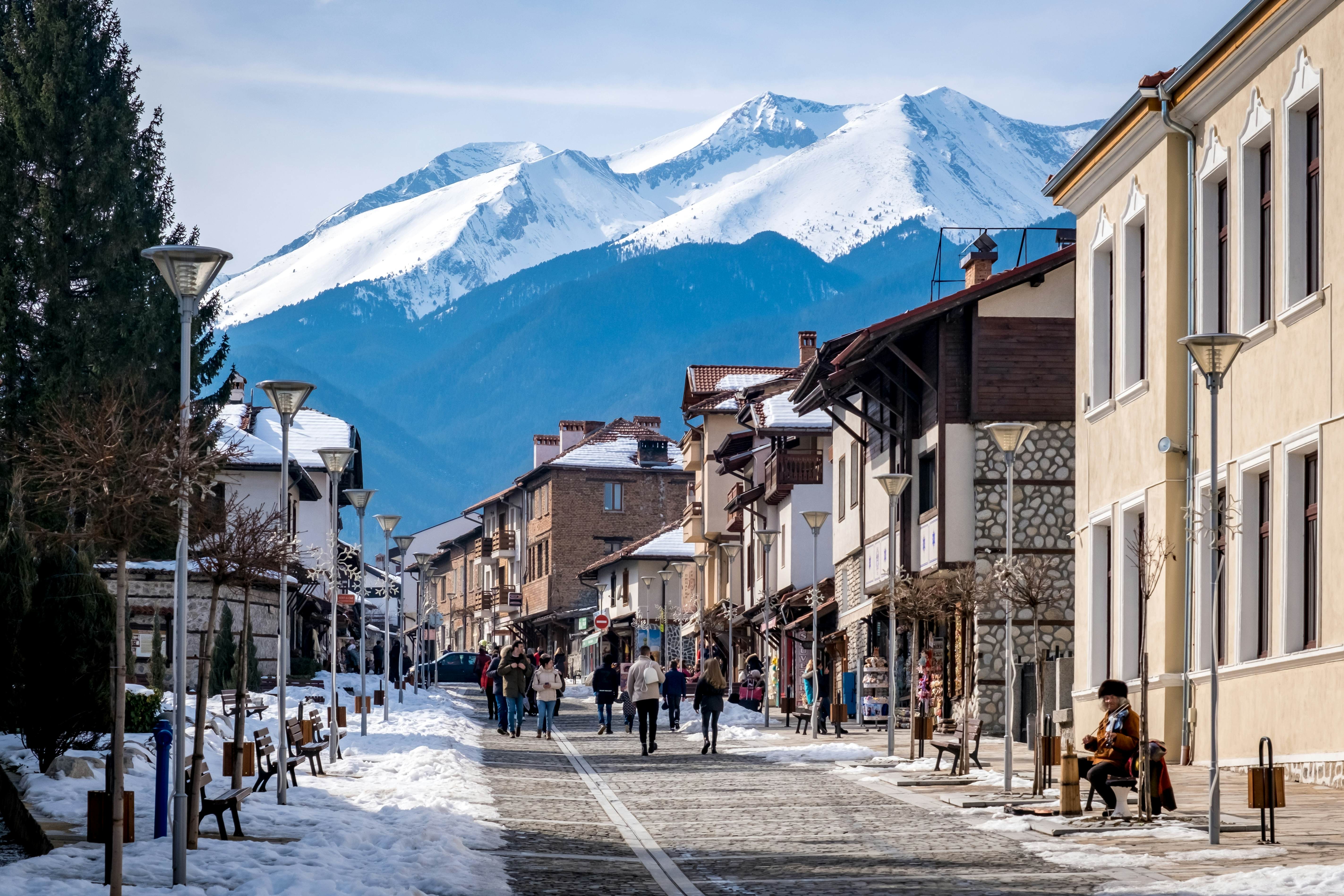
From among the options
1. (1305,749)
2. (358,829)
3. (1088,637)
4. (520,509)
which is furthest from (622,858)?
(520,509)

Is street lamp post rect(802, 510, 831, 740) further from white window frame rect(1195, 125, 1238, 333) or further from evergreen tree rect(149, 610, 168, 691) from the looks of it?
white window frame rect(1195, 125, 1238, 333)

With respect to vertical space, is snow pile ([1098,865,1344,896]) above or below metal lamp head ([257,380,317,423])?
below

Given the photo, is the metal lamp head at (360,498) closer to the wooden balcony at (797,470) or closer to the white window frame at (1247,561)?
the wooden balcony at (797,470)

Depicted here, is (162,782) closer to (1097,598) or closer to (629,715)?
(1097,598)

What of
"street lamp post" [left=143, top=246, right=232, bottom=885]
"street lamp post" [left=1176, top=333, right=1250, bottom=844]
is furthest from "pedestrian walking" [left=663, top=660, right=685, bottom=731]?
"street lamp post" [left=143, top=246, right=232, bottom=885]

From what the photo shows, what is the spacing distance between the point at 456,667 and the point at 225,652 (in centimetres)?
3819

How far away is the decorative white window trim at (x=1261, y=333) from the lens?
20391 millimetres

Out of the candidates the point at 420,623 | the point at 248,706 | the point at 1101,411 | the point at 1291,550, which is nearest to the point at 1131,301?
the point at 1101,411

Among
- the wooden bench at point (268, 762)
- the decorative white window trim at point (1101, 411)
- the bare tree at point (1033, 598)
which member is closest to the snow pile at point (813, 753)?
the bare tree at point (1033, 598)

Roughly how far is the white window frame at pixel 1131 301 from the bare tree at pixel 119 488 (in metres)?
15.0

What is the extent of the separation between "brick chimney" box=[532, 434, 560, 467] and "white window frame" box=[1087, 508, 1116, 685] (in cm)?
7357

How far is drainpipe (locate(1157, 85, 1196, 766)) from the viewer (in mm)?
22531

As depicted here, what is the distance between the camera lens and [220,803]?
1440 centimetres

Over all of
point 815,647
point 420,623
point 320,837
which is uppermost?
point 420,623
